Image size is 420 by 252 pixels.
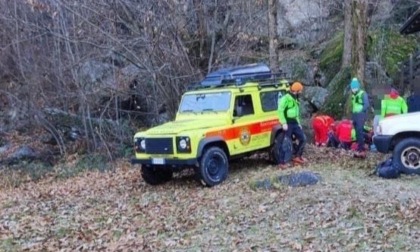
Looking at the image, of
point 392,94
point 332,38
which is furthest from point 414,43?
point 392,94

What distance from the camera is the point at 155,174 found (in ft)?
41.7

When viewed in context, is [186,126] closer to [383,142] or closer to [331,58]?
[383,142]

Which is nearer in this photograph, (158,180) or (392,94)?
(158,180)

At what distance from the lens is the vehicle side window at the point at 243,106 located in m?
12.7

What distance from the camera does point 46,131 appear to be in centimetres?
2059

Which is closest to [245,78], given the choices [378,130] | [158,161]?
[158,161]

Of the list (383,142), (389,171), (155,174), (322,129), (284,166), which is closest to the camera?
(389,171)

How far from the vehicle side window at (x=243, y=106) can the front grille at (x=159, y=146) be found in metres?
1.73

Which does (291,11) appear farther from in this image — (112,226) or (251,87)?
(112,226)

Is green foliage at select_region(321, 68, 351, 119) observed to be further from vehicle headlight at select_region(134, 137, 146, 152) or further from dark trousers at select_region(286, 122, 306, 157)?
vehicle headlight at select_region(134, 137, 146, 152)

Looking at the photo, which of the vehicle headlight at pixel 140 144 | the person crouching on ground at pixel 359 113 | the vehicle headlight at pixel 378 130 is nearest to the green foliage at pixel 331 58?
the person crouching on ground at pixel 359 113

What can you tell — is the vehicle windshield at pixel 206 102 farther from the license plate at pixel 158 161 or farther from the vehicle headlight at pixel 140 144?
the license plate at pixel 158 161

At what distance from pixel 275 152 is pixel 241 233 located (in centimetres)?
497

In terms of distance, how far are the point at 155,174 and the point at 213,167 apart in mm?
1427
